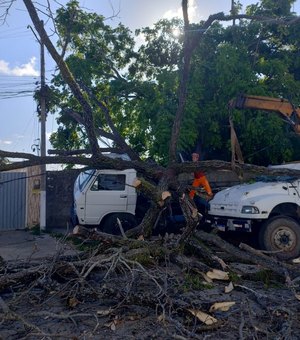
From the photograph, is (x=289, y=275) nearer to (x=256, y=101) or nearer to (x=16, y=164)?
(x=256, y=101)

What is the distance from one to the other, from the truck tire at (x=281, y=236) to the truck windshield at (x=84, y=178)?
447 centimetres

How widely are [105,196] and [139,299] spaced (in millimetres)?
6317

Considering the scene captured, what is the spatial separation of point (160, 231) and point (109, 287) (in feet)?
19.0

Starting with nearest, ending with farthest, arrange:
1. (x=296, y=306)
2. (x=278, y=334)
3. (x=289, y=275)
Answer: (x=278, y=334) < (x=296, y=306) < (x=289, y=275)

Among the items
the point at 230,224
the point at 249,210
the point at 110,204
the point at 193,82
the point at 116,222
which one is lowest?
the point at 116,222

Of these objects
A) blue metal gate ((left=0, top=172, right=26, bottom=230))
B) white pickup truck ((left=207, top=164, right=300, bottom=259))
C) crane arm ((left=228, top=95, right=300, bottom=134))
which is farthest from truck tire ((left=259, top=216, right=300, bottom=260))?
blue metal gate ((left=0, top=172, right=26, bottom=230))

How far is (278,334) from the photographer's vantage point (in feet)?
15.8

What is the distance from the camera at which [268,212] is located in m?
9.51

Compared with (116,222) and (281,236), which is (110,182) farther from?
(281,236)

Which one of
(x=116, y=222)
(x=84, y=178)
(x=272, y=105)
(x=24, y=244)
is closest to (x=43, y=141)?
(x=84, y=178)

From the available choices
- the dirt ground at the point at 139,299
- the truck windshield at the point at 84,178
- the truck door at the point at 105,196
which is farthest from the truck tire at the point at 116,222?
the dirt ground at the point at 139,299

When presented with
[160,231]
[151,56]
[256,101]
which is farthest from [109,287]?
[151,56]

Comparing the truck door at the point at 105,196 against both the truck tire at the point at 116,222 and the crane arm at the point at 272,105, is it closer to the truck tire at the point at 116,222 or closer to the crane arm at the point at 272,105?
the truck tire at the point at 116,222

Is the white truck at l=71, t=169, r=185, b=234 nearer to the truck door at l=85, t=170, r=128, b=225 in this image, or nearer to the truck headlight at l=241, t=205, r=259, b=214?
the truck door at l=85, t=170, r=128, b=225
